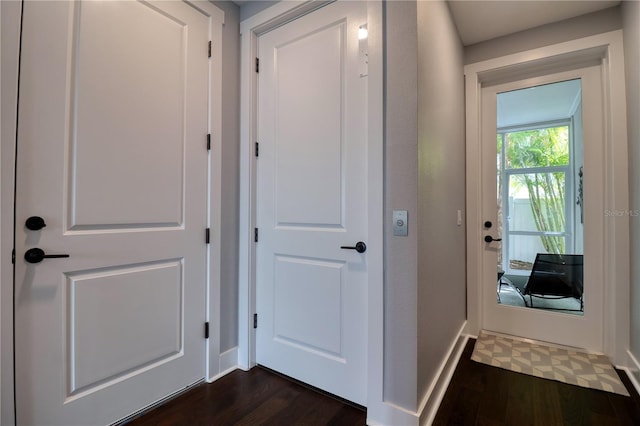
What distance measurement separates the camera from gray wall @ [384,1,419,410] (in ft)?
4.51

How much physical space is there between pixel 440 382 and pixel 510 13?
2590mm

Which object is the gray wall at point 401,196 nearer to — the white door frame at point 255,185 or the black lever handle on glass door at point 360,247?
the white door frame at point 255,185

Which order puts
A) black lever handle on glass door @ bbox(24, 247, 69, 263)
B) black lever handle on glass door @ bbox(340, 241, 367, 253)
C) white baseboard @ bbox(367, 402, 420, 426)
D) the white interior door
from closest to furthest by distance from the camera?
1. black lever handle on glass door @ bbox(24, 247, 69, 263)
2. white baseboard @ bbox(367, 402, 420, 426)
3. black lever handle on glass door @ bbox(340, 241, 367, 253)
4. the white interior door

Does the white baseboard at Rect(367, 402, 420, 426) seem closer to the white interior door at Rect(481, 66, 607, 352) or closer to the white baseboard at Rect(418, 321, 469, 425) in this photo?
the white baseboard at Rect(418, 321, 469, 425)

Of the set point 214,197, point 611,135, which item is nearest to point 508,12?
point 611,135

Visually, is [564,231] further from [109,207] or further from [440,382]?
[109,207]

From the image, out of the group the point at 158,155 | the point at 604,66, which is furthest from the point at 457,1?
the point at 158,155

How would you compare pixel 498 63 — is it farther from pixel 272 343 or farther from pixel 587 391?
pixel 272 343

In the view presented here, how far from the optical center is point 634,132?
1.88 m

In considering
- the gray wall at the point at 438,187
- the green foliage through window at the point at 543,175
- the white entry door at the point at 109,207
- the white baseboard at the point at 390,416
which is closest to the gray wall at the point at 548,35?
the gray wall at the point at 438,187

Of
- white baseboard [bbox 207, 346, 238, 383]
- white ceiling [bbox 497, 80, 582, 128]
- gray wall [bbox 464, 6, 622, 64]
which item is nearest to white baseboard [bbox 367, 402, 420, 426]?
white baseboard [bbox 207, 346, 238, 383]

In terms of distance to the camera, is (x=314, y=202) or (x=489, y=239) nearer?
(x=314, y=202)

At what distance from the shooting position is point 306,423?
1.50m

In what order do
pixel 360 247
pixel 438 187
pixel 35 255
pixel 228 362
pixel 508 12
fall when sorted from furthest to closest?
pixel 508 12 < pixel 228 362 < pixel 438 187 < pixel 360 247 < pixel 35 255
